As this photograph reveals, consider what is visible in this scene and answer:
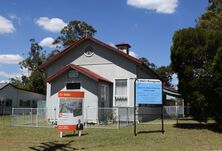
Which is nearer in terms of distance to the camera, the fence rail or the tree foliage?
the tree foliage

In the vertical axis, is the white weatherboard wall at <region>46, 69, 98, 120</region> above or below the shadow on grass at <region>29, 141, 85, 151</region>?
above

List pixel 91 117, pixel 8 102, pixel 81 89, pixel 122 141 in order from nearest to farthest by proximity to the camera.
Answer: pixel 122 141
pixel 91 117
pixel 81 89
pixel 8 102

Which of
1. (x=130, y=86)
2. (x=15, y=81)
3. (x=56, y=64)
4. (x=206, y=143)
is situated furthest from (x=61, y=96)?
(x=15, y=81)

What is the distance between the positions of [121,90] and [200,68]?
8.76 m

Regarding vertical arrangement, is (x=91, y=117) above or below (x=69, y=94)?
below

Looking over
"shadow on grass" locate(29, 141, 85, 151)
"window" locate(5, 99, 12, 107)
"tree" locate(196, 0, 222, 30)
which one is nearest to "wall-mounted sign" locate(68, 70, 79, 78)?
"shadow on grass" locate(29, 141, 85, 151)

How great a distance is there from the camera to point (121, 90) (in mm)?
29797

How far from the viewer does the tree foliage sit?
851 inches

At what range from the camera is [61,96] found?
1967 centimetres

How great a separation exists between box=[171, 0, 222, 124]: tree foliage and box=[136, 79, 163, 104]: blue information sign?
2.62 meters

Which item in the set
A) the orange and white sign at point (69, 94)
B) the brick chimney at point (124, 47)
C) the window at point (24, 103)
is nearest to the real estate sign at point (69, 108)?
the orange and white sign at point (69, 94)

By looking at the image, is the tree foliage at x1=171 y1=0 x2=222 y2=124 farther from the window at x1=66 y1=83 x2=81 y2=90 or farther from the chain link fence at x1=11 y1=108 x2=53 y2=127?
the chain link fence at x1=11 y1=108 x2=53 y2=127

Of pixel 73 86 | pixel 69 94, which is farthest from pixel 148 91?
pixel 73 86

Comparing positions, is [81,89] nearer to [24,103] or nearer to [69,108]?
[69,108]
